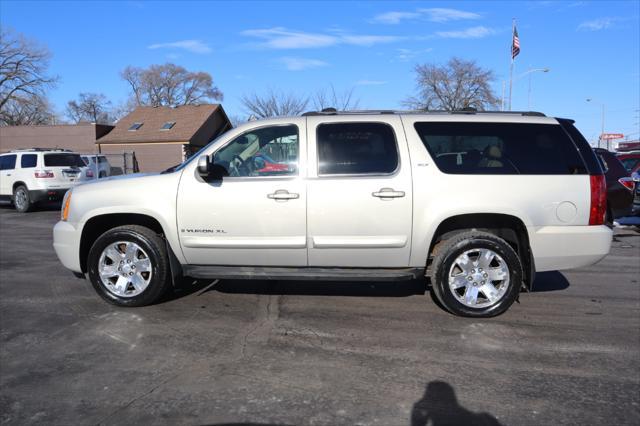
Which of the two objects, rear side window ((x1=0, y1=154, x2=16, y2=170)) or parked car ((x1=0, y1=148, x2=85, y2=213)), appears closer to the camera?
parked car ((x1=0, y1=148, x2=85, y2=213))

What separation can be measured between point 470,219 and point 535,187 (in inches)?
25.4

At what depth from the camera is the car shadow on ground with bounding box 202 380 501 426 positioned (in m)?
2.89

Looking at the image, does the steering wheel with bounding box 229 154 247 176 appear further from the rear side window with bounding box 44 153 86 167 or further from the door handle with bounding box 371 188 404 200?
the rear side window with bounding box 44 153 86 167

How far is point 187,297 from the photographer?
5301 mm

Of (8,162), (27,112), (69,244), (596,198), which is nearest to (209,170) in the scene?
(69,244)

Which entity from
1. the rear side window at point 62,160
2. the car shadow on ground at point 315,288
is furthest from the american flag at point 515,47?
the car shadow on ground at point 315,288

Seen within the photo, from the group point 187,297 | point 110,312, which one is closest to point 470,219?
point 187,297

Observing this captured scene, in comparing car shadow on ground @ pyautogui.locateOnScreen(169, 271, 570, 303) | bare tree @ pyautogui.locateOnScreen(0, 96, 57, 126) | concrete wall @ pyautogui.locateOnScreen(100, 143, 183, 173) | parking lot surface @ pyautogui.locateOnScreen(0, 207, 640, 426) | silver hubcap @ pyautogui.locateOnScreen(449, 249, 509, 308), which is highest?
bare tree @ pyautogui.locateOnScreen(0, 96, 57, 126)

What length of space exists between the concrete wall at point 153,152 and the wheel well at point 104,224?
32.2 metres

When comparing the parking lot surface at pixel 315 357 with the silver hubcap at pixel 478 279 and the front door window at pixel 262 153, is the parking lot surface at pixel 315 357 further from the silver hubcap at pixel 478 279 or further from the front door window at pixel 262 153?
the front door window at pixel 262 153

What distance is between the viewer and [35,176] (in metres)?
14.4

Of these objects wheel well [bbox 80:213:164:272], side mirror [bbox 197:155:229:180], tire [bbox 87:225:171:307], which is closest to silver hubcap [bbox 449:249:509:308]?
side mirror [bbox 197:155:229:180]

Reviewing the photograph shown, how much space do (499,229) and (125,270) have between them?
3.73m

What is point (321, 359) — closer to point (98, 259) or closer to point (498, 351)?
point (498, 351)
